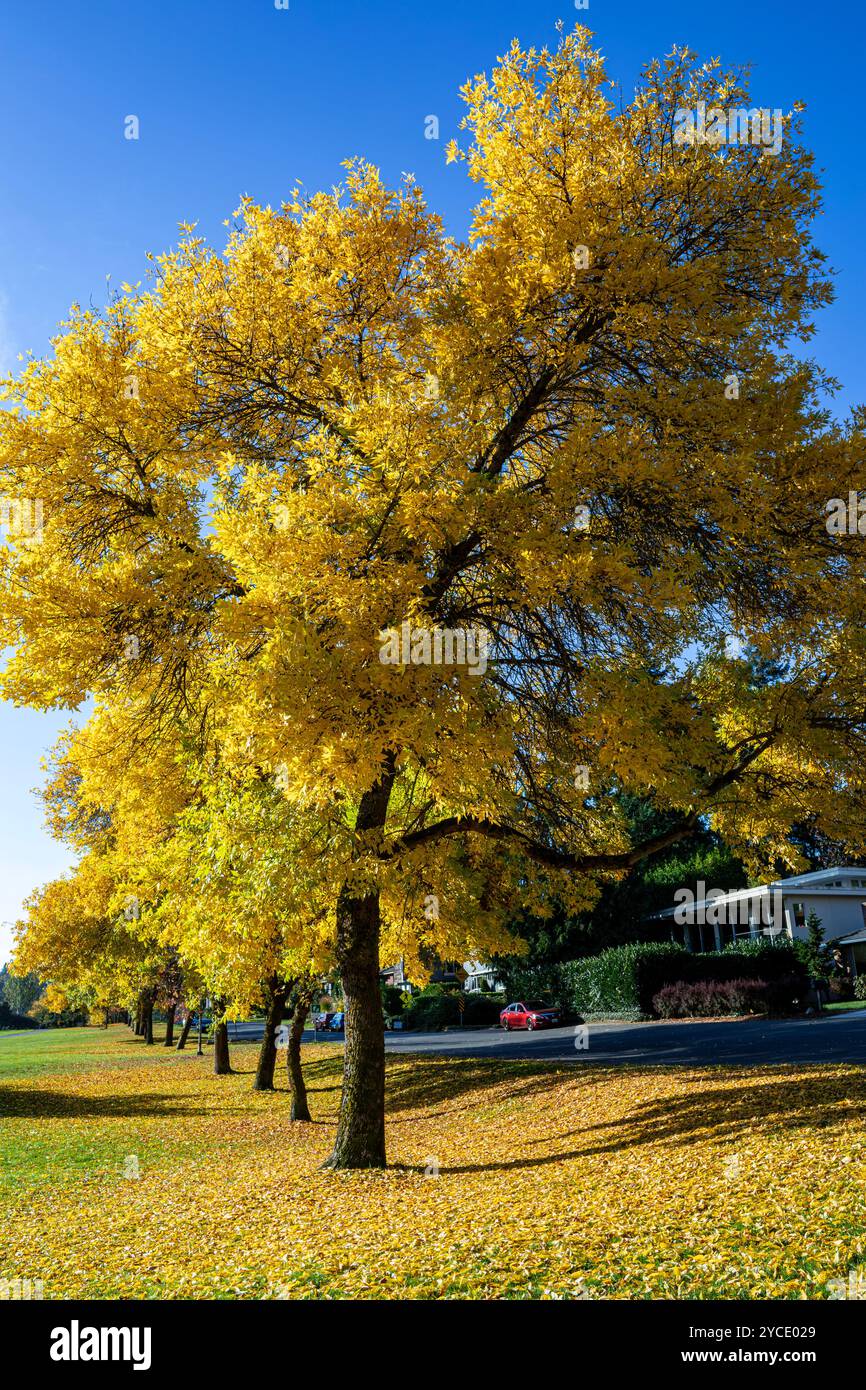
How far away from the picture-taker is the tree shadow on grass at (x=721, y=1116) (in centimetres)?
956

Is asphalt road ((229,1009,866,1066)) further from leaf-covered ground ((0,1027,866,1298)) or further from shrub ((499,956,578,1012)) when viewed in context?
shrub ((499,956,578,1012))

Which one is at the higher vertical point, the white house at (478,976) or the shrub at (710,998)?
the shrub at (710,998)

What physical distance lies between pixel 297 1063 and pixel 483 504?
13582 millimetres

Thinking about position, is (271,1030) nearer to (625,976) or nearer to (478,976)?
(625,976)

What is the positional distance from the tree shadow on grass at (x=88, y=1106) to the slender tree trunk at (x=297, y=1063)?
2806mm

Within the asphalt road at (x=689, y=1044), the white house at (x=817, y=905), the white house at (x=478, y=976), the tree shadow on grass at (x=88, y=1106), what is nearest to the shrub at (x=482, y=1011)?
the asphalt road at (x=689, y=1044)

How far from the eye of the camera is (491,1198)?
8523mm

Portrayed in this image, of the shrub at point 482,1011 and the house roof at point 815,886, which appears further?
the shrub at point 482,1011

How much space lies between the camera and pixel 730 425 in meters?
9.02

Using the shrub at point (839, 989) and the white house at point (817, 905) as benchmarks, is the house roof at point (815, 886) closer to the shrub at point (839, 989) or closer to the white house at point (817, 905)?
the white house at point (817, 905)

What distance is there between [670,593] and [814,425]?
333 centimetres

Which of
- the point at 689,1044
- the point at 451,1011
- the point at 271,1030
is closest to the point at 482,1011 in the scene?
the point at 451,1011

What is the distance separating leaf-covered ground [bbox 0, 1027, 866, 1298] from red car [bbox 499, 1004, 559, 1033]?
56.6 feet
